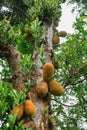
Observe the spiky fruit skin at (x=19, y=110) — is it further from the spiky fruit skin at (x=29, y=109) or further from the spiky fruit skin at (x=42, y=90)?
the spiky fruit skin at (x=42, y=90)

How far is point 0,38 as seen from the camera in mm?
4488

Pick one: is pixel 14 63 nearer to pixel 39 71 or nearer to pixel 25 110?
pixel 39 71

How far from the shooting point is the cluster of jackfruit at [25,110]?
2912 millimetres

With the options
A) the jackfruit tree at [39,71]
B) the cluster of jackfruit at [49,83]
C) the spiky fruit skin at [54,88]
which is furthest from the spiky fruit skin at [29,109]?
the spiky fruit skin at [54,88]

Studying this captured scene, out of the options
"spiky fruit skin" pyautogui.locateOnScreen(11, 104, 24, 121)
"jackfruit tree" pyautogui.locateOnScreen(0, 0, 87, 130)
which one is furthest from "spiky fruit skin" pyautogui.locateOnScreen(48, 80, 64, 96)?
"spiky fruit skin" pyautogui.locateOnScreen(11, 104, 24, 121)

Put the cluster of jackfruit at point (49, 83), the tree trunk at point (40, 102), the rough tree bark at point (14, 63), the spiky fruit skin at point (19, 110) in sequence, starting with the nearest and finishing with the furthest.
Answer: the spiky fruit skin at point (19, 110) < the tree trunk at point (40, 102) < the cluster of jackfruit at point (49, 83) < the rough tree bark at point (14, 63)

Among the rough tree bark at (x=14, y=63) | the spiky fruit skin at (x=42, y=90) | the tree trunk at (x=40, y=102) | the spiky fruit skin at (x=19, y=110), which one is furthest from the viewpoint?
the rough tree bark at (x=14, y=63)

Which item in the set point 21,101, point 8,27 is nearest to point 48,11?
point 8,27

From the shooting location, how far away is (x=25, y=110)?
9.81 ft

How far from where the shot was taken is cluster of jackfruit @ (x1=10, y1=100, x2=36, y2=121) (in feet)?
9.55

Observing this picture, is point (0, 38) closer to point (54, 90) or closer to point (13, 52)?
point (13, 52)

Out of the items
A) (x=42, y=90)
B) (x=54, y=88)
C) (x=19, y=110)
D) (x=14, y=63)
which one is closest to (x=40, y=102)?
(x=42, y=90)

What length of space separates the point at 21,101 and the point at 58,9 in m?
2.79

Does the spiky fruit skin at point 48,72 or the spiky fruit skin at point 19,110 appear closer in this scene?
the spiky fruit skin at point 19,110
